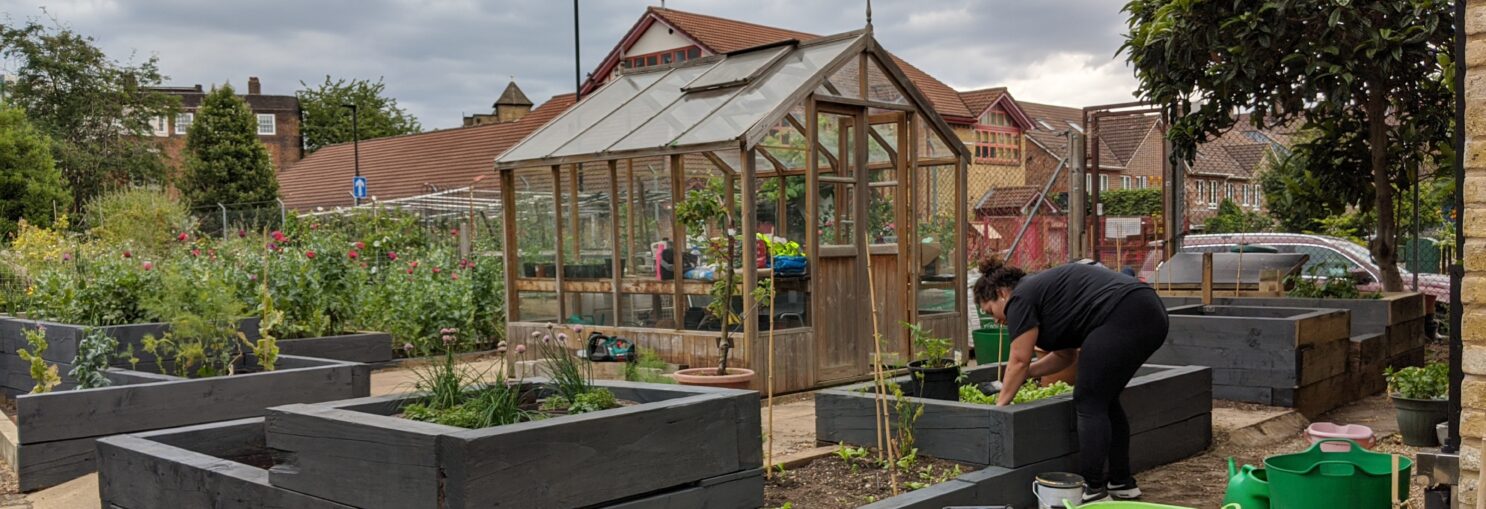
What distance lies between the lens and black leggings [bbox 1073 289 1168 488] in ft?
18.2

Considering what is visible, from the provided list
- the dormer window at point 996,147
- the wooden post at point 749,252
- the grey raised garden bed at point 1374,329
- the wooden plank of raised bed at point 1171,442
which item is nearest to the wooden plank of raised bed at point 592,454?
the wooden plank of raised bed at point 1171,442

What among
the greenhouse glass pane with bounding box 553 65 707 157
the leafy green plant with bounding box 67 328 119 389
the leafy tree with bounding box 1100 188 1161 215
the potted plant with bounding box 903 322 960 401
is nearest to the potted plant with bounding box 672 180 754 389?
the greenhouse glass pane with bounding box 553 65 707 157

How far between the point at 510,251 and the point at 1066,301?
22.4 feet

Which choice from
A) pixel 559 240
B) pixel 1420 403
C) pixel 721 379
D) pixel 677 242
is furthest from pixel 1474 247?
pixel 559 240

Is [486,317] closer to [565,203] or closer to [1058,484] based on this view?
[565,203]

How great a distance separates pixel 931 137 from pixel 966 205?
0.72 m

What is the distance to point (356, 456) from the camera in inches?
157

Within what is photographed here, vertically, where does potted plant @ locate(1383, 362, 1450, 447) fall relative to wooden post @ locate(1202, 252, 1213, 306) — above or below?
below

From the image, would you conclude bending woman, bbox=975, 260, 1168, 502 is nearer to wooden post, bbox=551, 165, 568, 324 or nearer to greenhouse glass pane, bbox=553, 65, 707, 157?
greenhouse glass pane, bbox=553, 65, 707, 157

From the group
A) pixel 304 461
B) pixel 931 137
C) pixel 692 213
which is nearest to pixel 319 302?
pixel 692 213

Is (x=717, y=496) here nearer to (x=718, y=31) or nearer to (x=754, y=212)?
(x=754, y=212)

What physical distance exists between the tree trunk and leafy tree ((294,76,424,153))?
176ft

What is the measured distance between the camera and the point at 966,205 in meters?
10.9

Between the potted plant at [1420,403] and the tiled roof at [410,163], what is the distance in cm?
2396
